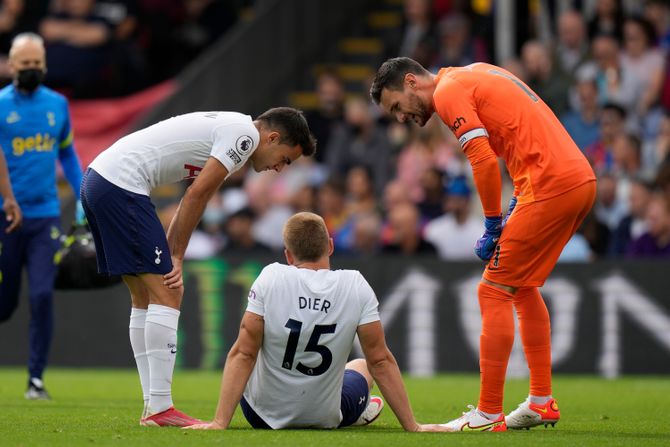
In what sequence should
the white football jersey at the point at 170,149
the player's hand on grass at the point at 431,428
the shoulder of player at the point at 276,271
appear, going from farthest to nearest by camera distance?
the white football jersey at the point at 170,149 → the player's hand on grass at the point at 431,428 → the shoulder of player at the point at 276,271

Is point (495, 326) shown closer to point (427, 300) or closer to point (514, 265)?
point (514, 265)

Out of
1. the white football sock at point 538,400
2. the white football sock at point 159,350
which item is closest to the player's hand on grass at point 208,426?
the white football sock at point 159,350

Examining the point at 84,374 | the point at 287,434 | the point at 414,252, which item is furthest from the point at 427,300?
the point at 287,434

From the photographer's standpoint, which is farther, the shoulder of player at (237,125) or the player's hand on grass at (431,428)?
the shoulder of player at (237,125)

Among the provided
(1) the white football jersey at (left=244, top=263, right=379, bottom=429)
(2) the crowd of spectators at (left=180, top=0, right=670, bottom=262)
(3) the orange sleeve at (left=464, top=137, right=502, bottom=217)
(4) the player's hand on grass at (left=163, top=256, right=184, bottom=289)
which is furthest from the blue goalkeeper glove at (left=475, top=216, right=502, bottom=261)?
(2) the crowd of spectators at (left=180, top=0, right=670, bottom=262)

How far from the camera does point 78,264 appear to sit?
1003 centimetres

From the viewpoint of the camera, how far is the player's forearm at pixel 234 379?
711cm

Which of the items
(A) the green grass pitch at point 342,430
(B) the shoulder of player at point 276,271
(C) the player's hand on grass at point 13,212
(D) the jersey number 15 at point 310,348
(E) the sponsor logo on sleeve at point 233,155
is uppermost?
(E) the sponsor logo on sleeve at point 233,155

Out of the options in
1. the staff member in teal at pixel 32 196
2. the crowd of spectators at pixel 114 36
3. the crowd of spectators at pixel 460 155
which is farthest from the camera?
the crowd of spectators at pixel 114 36

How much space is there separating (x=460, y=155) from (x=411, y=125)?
1.22m

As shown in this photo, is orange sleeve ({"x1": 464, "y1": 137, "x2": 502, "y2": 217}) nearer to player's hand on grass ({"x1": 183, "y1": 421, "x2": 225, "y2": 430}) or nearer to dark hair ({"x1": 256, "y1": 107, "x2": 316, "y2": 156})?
dark hair ({"x1": 256, "y1": 107, "x2": 316, "y2": 156})

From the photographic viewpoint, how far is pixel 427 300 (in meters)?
14.4

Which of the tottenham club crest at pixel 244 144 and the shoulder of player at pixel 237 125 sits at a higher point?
the shoulder of player at pixel 237 125

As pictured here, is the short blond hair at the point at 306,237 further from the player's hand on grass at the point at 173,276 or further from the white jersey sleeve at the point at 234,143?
the player's hand on grass at the point at 173,276
